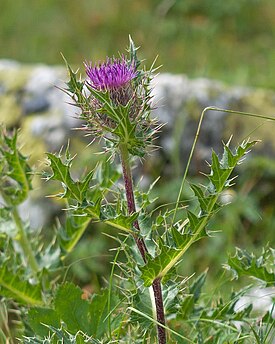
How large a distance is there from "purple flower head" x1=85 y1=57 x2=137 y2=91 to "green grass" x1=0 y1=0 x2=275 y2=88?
597 cm

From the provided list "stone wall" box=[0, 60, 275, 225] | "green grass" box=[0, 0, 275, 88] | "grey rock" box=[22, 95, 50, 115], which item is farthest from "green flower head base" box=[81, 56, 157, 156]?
"green grass" box=[0, 0, 275, 88]

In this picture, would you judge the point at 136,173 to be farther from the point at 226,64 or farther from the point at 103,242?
the point at 226,64

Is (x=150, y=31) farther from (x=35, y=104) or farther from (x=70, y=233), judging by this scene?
(x=70, y=233)

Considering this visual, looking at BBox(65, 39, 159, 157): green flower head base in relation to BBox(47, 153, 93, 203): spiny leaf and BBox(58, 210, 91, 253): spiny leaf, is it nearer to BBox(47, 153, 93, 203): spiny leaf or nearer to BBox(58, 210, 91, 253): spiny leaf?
BBox(47, 153, 93, 203): spiny leaf

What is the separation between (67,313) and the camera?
2.20 meters

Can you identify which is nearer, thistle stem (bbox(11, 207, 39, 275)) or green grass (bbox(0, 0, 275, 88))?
thistle stem (bbox(11, 207, 39, 275))

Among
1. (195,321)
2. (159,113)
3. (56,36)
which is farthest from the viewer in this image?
(56,36)

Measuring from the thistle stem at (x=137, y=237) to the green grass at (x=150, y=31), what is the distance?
19.5 ft

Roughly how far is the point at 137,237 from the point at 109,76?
17.4 inches

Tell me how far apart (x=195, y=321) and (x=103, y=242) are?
1.94 metres

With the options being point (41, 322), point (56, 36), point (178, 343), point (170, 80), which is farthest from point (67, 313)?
point (56, 36)

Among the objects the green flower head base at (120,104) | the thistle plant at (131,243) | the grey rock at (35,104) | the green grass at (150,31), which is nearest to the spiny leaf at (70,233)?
the thistle plant at (131,243)

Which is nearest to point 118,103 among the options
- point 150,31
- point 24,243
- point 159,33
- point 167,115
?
point 24,243

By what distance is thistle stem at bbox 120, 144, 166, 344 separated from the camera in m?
1.93
